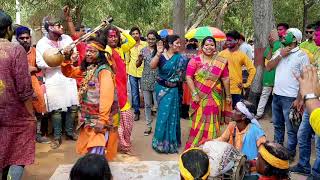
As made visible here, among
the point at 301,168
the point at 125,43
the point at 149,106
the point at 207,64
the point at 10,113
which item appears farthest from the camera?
the point at 149,106

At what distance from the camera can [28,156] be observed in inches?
144

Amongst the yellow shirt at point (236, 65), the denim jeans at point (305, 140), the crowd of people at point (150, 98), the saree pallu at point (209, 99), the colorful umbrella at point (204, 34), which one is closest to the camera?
the crowd of people at point (150, 98)

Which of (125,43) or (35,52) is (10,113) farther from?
(125,43)

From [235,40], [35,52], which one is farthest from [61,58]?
[235,40]

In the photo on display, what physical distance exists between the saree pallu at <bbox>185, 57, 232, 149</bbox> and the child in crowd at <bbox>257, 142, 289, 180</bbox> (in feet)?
8.50

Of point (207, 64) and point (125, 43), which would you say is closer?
point (207, 64)

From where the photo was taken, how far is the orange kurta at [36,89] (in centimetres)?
574

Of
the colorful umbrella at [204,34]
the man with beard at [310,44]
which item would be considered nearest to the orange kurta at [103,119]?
the man with beard at [310,44]

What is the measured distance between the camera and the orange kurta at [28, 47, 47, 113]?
18.8ft

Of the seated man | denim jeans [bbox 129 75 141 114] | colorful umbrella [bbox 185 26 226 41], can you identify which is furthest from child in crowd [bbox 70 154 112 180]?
colorful umbrella [bbox 185 26 226 41]

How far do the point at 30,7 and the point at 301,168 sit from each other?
14.3m

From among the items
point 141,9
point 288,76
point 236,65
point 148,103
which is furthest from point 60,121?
point 141,9

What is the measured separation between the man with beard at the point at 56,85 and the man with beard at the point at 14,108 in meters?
2.09

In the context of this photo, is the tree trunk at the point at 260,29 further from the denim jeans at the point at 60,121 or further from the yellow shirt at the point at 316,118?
the yellow shirt at the point at 316,118
